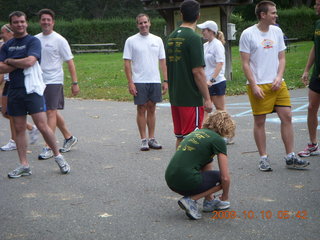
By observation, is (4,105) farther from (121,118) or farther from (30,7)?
(30,7)

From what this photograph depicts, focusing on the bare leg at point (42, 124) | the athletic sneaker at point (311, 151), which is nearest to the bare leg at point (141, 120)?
the bare leg at point (42, 124)

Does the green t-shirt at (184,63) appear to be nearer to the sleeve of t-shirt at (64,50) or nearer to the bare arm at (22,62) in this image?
the bare arm at (22,62)

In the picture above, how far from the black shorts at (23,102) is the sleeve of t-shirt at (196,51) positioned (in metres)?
2.00

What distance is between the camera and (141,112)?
327 inches

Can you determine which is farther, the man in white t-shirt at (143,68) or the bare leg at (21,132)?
the man in white t-shirt at (143,68)

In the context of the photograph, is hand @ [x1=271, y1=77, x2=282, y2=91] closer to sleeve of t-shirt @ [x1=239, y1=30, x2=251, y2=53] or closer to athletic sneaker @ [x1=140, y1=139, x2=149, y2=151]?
sleeve of t-shirt @ [x1=239, y1=30, x2=251, y2=53]

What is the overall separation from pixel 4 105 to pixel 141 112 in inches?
81.3

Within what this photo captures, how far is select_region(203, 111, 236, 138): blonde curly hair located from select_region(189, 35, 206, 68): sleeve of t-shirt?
88 centimetres

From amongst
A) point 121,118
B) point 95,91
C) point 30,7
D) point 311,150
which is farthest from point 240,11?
point 311,150

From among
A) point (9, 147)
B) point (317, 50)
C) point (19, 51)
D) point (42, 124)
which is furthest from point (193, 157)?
point (9, 147)

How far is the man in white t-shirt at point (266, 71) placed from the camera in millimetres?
6527

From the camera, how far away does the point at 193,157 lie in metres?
4.92

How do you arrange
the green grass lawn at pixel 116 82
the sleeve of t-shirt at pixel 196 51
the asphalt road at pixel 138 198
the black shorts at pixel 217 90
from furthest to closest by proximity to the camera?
the green grass lawn at pixel 116 82
the black shorts at pixel 217 90
the sleeve of t-shirt at pixel 196 51
the asphalt road at pixel 138 198

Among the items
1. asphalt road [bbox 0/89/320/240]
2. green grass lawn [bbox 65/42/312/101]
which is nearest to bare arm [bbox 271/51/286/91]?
asphalt road [bbox 0/89/320/240]
